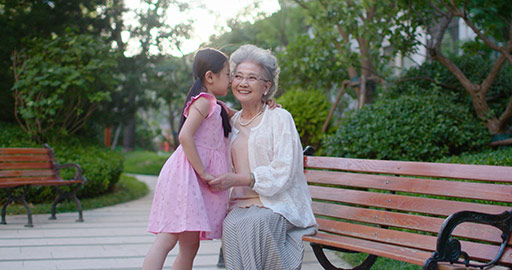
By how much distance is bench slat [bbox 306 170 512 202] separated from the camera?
2.61 meters

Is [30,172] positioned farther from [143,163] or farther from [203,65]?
[143,163]

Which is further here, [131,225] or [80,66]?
[80,66]

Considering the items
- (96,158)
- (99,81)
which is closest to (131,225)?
(96,158)

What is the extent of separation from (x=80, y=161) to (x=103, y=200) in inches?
26.8

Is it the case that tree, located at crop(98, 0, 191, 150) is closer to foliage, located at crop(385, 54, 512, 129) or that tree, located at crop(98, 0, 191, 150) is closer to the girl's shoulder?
foliage, located at crop(385, 54, 512, 129)

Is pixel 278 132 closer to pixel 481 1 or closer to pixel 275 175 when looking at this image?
pixel 275 175

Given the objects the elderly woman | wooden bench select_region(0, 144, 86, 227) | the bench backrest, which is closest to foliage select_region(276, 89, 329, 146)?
wooden bench select_region(0, 144, 86, 227)

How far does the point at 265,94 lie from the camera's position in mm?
3031

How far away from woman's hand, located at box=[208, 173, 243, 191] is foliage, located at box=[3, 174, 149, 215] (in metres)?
4.81

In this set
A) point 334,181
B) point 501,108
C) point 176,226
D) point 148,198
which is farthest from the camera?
point 148,198

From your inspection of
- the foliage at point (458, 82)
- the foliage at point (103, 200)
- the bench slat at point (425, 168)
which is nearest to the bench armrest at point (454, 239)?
the bench slat at point (425, 168)

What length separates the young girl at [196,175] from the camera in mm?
2748

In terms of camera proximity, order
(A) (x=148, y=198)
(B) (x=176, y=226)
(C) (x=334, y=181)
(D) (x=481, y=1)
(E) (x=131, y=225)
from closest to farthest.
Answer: (B) (x=176, y=226) < (C) (x=334, y=181) < (D) (x=481, y=1) < (E) (x=131, y=225) < (A) (x=148, y=198)

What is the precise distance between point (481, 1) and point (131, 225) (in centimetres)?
450
